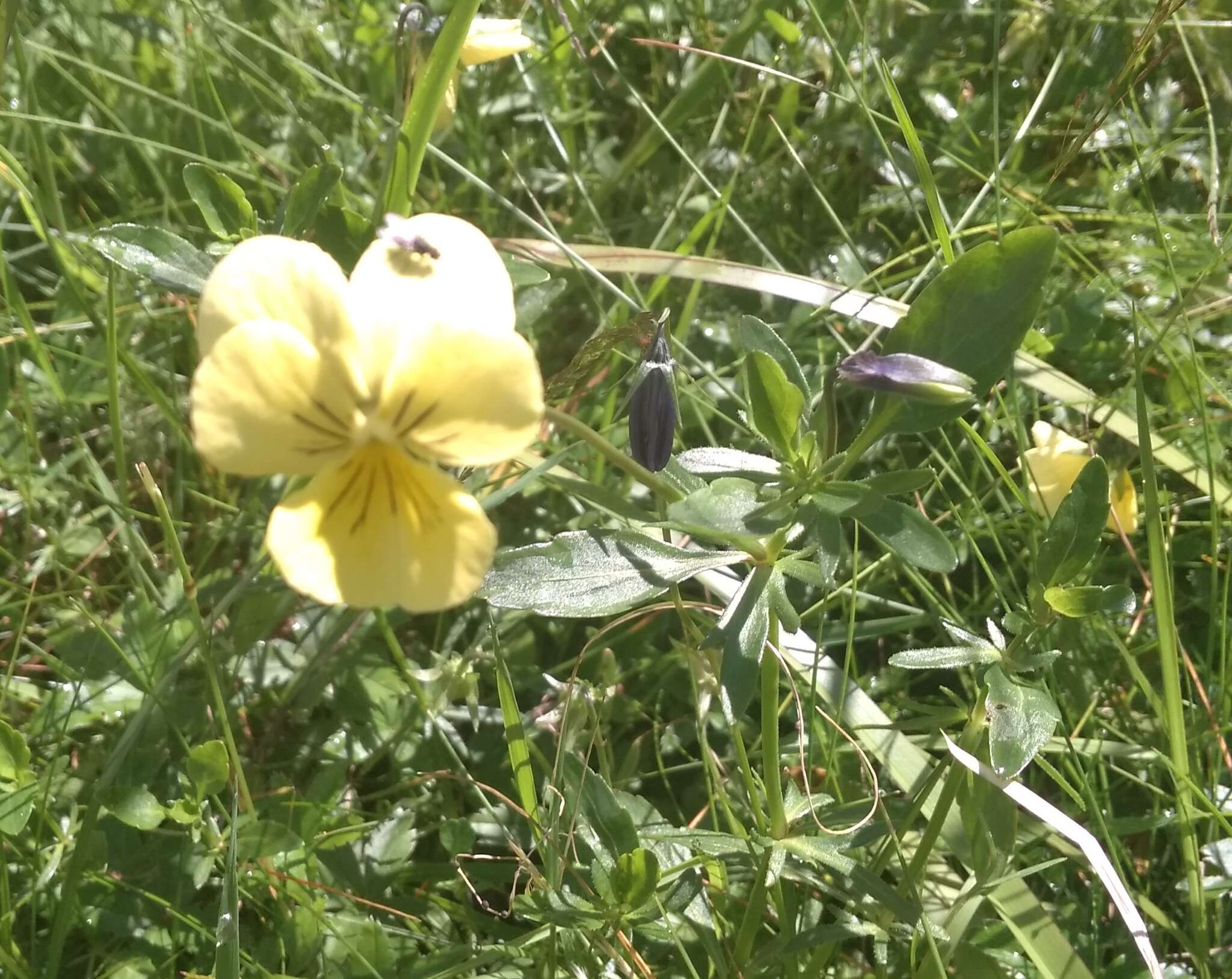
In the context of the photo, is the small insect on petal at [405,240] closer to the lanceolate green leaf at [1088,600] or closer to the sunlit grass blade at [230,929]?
the sunlit grass blade at [230,929]

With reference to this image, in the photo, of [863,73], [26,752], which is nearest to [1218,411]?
[863,73]

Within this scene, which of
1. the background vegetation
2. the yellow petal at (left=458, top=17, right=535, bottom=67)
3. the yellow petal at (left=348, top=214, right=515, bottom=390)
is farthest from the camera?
the yellow petal at (left=458, top=17, right=535, bottom=67)

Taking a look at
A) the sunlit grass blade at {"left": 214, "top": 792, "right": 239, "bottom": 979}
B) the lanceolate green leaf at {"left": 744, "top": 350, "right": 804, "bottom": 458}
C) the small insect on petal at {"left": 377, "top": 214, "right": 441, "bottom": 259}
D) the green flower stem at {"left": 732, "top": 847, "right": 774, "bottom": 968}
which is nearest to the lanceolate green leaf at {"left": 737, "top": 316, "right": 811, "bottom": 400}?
the lanceolate green leaf at {"left": 744, "top": 350, "right": 804, "bottom": 458}

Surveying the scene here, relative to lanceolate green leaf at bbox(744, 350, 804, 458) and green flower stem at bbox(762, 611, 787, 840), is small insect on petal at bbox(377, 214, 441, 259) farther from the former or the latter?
green flower stem at bbox(762, 611, 787, 840)

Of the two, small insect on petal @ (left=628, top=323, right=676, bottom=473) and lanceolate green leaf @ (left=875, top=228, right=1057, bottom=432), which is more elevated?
lanceolate green leaf @ (left=875, top=228, right=1057, bottom=432)

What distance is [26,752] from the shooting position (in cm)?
151

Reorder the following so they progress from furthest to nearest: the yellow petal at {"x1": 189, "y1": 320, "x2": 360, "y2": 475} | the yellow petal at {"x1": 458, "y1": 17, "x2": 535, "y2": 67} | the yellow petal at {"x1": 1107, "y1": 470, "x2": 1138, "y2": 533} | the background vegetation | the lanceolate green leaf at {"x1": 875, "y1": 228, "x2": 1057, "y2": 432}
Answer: the yellow petal at {"x1": 1107, "y1": 470, "x2": 1138, "y2": 533}, the yellow petal at {"x1": 458, "y1": 17, "x2": 535, "y2": 67}, the background vegetation, the lanceolate green leaf at {"x1": 875, "y1": 228, "x2": 1057, "y2": 432}, the yellow petal at {"x1": 189, "y1": 320, "x2": 360, "y2": 475}

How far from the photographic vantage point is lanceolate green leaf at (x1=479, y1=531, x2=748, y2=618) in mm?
1193

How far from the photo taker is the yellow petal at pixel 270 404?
2.95 feet

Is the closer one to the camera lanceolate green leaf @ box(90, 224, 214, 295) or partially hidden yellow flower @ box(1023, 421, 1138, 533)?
lanceolate green leaf @ box(90, 224, 214, 295)

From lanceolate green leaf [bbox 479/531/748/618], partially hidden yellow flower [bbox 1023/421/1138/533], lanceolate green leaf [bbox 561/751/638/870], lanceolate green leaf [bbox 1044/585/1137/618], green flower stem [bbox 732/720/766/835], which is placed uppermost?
lanceolate green leaf [bbox 1044/585/1137/618]

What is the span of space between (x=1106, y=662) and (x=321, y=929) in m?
1.36

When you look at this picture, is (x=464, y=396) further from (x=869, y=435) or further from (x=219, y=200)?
(x=219, y=200)

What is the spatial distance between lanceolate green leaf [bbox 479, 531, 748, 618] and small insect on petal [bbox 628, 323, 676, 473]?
10cm
